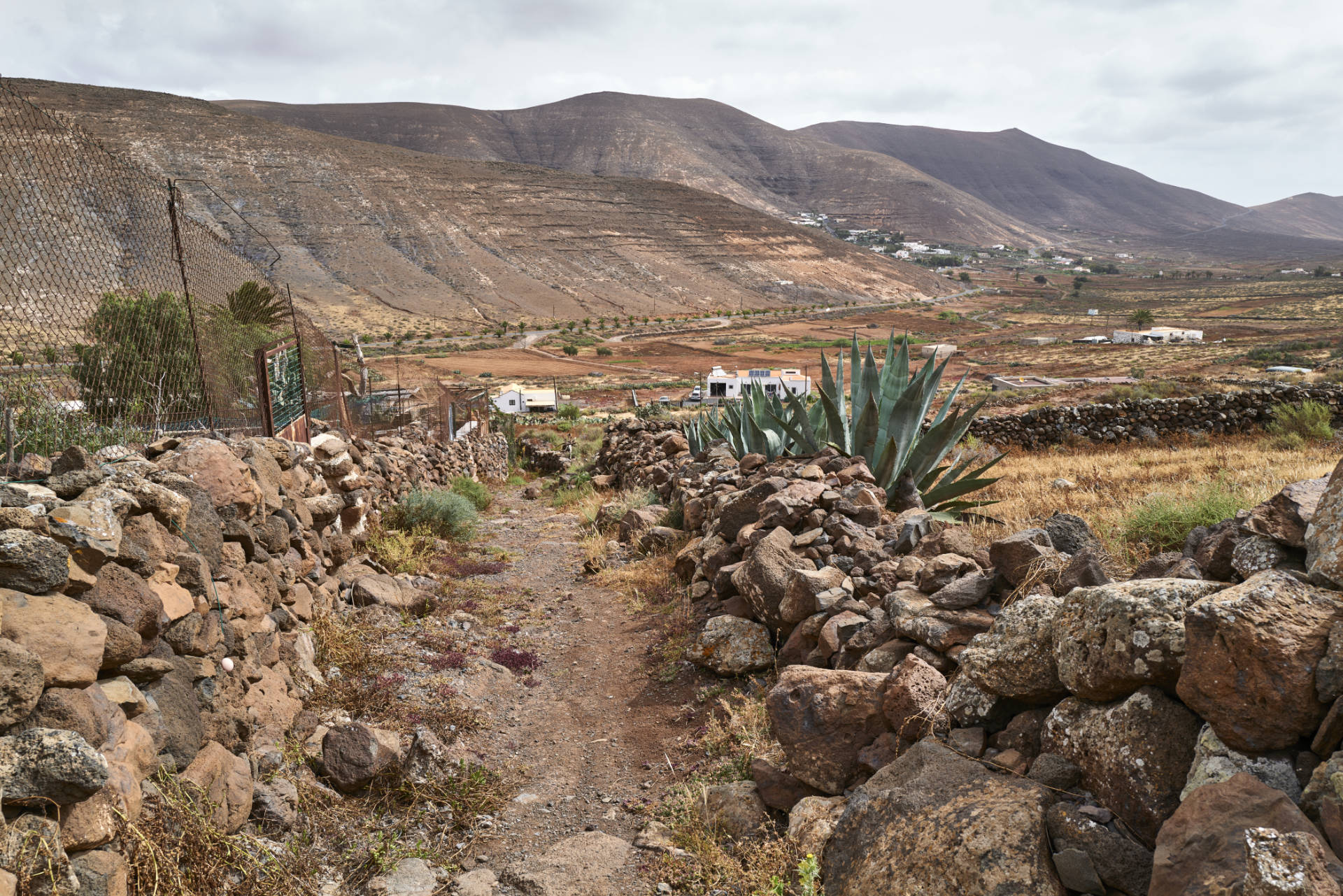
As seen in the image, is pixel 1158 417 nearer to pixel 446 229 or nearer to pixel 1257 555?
pixel 1257 555

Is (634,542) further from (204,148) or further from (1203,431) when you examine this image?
(204,148)

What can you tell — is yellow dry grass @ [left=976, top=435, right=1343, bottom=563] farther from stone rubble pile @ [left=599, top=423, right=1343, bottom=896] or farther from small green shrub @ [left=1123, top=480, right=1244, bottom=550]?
stone rubble pile @ [left=599, top=423, right=1343, bottom=896]

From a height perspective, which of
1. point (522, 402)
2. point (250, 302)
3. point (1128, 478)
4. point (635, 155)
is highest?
Result: point (635, 155)

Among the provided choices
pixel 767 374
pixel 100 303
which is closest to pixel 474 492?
pixel 100 303

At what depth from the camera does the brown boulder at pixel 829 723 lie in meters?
3.24

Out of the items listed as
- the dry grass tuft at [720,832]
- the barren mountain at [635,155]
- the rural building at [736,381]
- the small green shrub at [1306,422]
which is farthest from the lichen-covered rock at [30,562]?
the barren mountain at [635,155]

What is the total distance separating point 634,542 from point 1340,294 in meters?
112

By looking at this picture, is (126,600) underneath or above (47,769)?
above

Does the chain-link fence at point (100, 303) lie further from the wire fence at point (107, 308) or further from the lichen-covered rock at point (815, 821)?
the lichen-covered rock at point (815, 821)

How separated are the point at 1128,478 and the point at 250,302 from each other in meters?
9.02

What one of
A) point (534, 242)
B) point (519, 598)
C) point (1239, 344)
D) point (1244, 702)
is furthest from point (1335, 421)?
point (534, 242)

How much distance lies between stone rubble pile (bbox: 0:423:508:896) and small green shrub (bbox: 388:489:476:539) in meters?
3.23

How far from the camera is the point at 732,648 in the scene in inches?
191

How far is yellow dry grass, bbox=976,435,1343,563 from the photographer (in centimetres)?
535
